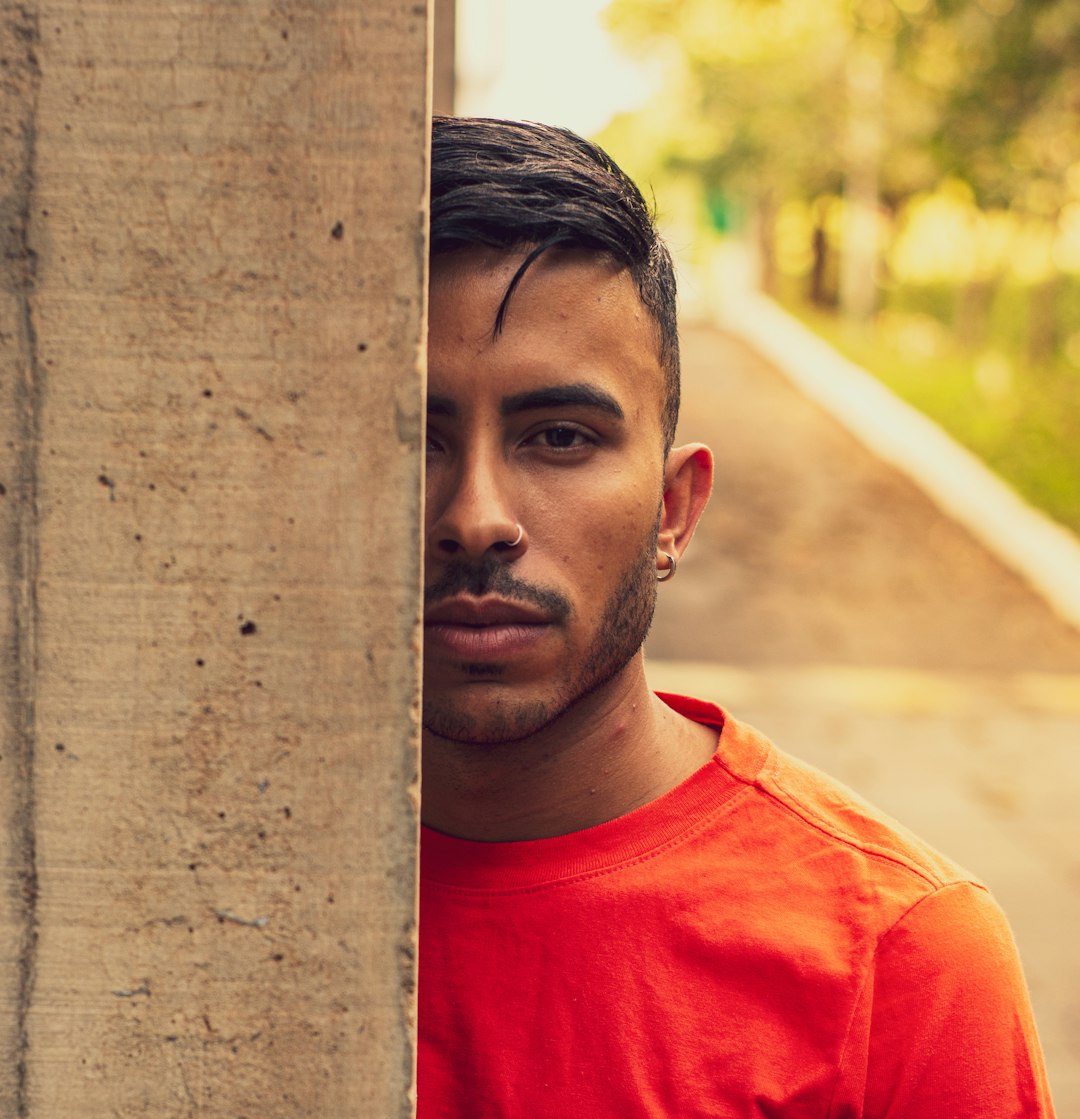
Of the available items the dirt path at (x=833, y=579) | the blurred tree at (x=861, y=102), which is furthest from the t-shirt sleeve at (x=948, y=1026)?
the blurred tree at (x=861, y=102)

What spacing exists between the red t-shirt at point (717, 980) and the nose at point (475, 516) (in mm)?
370

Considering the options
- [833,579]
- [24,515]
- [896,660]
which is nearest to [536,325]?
[24,515]

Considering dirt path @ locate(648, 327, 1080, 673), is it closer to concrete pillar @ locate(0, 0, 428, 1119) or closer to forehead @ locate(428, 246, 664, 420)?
forehead @ locate(428, 246, 664, 420)

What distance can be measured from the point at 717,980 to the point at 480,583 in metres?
0.45

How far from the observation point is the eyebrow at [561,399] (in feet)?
4.47

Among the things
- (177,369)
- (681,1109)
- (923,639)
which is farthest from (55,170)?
(923,639)

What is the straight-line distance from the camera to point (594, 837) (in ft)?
4.93

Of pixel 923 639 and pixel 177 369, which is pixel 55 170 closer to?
pixel 177 369

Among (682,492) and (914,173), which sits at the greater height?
(914,173)

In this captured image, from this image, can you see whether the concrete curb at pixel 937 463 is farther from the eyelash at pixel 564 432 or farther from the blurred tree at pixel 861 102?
the eyelash at pixel 564 432

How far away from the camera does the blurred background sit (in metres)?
6.81

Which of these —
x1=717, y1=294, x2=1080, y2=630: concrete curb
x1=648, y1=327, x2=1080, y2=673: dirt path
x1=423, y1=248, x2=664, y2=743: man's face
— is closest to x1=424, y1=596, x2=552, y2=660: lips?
x1=423, y1=248, x2=664, y2=743: man's face

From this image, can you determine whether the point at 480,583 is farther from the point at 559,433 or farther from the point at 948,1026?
the point at 948,1026

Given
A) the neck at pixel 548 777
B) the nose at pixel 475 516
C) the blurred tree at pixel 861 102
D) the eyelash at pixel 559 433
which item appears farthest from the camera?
the blurred tree at pixel 861 102
